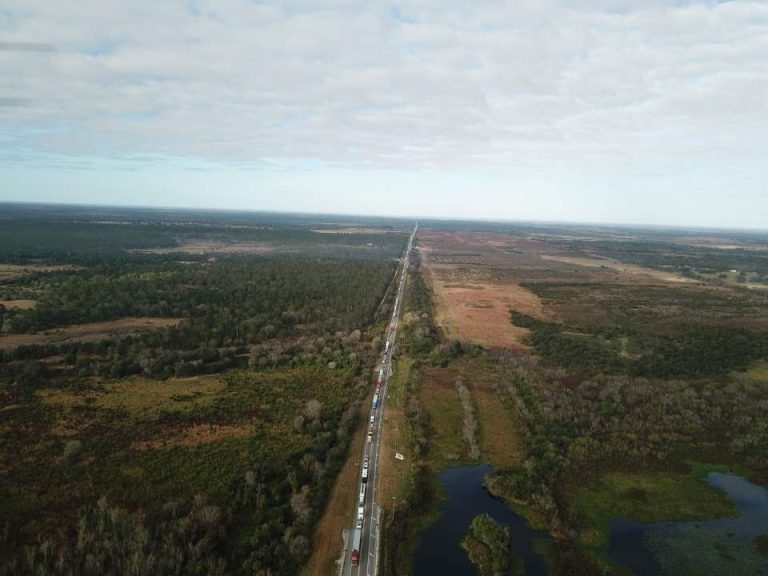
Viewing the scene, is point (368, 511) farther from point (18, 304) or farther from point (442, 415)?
point (18, 304)

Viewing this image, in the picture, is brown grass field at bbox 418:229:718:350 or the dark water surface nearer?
the dark water surface

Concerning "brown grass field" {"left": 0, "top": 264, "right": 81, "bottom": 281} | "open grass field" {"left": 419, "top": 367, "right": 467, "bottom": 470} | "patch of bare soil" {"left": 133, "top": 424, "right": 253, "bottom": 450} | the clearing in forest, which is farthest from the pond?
"brown grass field" {"left": 0, "top": 264, "right": 81, "bottom": 281}

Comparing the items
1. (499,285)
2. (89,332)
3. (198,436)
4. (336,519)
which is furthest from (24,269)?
(336,519)

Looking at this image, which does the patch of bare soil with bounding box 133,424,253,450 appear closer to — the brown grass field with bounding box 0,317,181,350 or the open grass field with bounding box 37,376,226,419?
the open grass field with bounding box 37,376,226,419

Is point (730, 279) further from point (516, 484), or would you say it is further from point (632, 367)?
point (516, 484)

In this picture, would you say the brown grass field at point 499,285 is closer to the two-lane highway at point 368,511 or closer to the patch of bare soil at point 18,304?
the two-lane highway at point 368,511

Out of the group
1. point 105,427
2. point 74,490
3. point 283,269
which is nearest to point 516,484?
point 74,490
